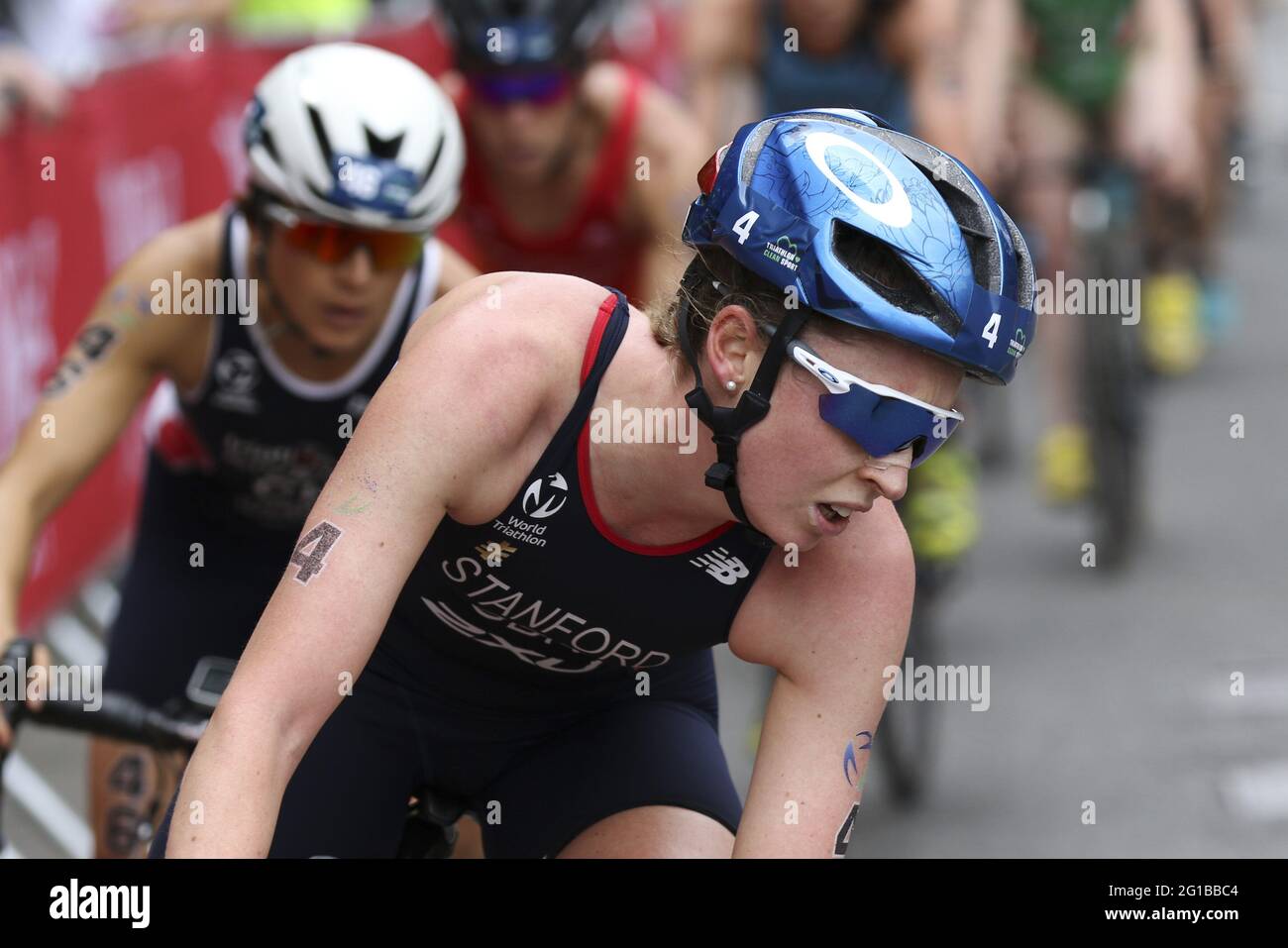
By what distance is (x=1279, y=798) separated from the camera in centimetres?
679

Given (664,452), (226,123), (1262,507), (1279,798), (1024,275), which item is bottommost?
(1262,507)

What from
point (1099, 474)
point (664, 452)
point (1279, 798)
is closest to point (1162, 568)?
point (1099, 474)

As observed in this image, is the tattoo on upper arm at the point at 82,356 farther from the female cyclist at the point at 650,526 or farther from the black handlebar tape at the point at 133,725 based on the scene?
the female cyclist at the point at 650,526

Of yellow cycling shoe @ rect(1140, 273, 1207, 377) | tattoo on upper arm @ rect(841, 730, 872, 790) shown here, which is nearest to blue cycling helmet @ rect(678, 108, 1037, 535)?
tattoo on upper arm @ rect(841, 730, 872, 790)

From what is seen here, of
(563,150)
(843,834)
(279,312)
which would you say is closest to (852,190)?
(843,834)

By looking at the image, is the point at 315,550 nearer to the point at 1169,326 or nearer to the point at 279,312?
the point at 279,312

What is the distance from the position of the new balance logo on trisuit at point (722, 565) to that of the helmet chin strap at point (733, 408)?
14cm

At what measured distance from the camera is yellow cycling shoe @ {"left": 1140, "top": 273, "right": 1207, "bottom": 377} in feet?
42.1

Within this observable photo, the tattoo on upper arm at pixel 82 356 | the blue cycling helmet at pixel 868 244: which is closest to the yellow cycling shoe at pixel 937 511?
the tattoo on upper arm at pixel 82 356

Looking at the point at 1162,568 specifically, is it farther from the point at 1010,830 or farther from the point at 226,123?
the point at 226,123

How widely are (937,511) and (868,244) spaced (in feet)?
14.8

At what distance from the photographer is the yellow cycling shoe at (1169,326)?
42.1 ft

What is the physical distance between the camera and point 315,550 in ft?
9.73
